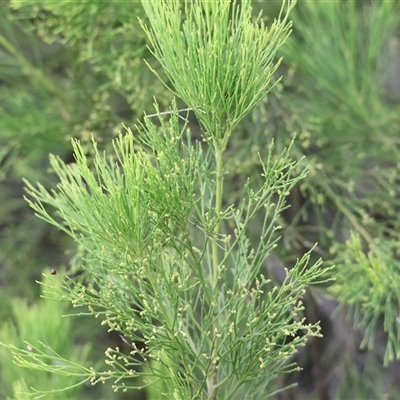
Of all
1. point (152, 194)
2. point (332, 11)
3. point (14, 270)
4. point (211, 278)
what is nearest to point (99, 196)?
point (152, 194)

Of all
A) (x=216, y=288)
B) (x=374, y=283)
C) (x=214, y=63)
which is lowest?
→ (x=374, y=283)

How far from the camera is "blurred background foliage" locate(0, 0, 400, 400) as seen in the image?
73 cm

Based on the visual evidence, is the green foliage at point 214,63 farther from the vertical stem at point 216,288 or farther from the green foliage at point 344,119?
the green foliage at point 344,119

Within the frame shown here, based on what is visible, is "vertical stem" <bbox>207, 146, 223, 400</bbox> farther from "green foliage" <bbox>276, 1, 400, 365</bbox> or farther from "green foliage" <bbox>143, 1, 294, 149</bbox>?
"green foliage" <bbox>276, 1, 400, 365</bbox>

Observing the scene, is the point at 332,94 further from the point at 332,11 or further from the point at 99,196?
the point at 99,196

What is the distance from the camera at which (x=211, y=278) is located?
504 millimetres

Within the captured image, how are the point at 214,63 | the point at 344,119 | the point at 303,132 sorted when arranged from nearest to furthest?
the point at 214,63 → the point at 303,132 → the point at 344,119

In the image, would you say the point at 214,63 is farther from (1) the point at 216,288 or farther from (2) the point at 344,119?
(2) the point at 344,119

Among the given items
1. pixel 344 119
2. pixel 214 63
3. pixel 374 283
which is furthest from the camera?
pixel 344 119

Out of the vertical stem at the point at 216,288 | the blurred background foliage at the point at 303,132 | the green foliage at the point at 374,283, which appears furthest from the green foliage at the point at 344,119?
the vertical stem at the point at 216,288

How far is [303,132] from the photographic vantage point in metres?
0.78

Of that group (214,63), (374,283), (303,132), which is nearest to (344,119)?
(303,132)

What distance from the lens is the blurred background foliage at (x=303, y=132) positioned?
73 centimetres

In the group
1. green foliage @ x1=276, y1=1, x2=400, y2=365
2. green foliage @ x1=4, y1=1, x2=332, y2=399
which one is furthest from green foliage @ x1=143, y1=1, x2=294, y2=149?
green foliage @ x1=276, y1=1, x2=400, y2=365
